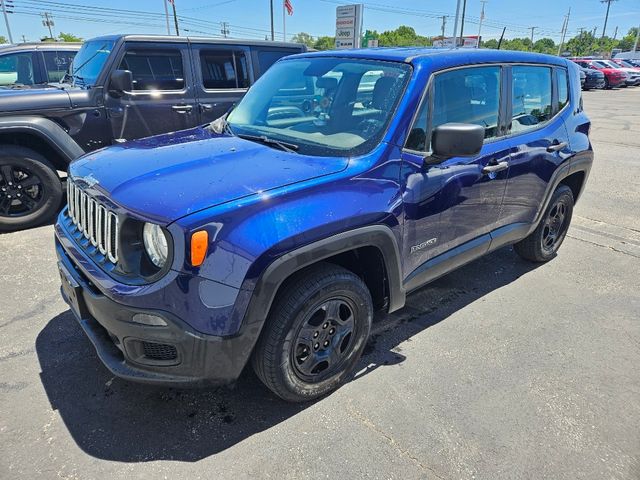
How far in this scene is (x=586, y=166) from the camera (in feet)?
14.4

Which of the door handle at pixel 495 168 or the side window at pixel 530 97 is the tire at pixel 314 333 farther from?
the side window at pixel 530 97

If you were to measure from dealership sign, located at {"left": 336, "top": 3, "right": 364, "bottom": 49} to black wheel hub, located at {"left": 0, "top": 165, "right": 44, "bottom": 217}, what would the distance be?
22.0 metres

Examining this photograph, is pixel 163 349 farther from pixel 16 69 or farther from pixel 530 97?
pixel 16 69

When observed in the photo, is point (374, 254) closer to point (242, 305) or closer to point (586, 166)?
point (242, 305)

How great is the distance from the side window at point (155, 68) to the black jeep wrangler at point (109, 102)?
0.01 m

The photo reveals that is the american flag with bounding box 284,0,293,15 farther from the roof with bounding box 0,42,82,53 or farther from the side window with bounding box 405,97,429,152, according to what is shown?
the side window with bounding box 405,97,429,152

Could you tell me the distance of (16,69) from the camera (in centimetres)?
733

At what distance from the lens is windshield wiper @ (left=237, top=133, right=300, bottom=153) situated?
2657mm

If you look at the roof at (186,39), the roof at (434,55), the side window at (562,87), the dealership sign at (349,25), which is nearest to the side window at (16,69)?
the roof at (186,39)

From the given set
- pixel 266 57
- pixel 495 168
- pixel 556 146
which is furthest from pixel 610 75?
pixel 495 168

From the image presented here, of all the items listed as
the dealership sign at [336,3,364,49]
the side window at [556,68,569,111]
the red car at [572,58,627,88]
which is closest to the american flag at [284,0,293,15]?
the dealership sign at [336,3,364,49]

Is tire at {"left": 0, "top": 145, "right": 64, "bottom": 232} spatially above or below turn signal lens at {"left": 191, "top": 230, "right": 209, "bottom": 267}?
Result: below

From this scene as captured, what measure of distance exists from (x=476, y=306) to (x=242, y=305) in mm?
2333

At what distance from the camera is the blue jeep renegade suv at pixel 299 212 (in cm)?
200
